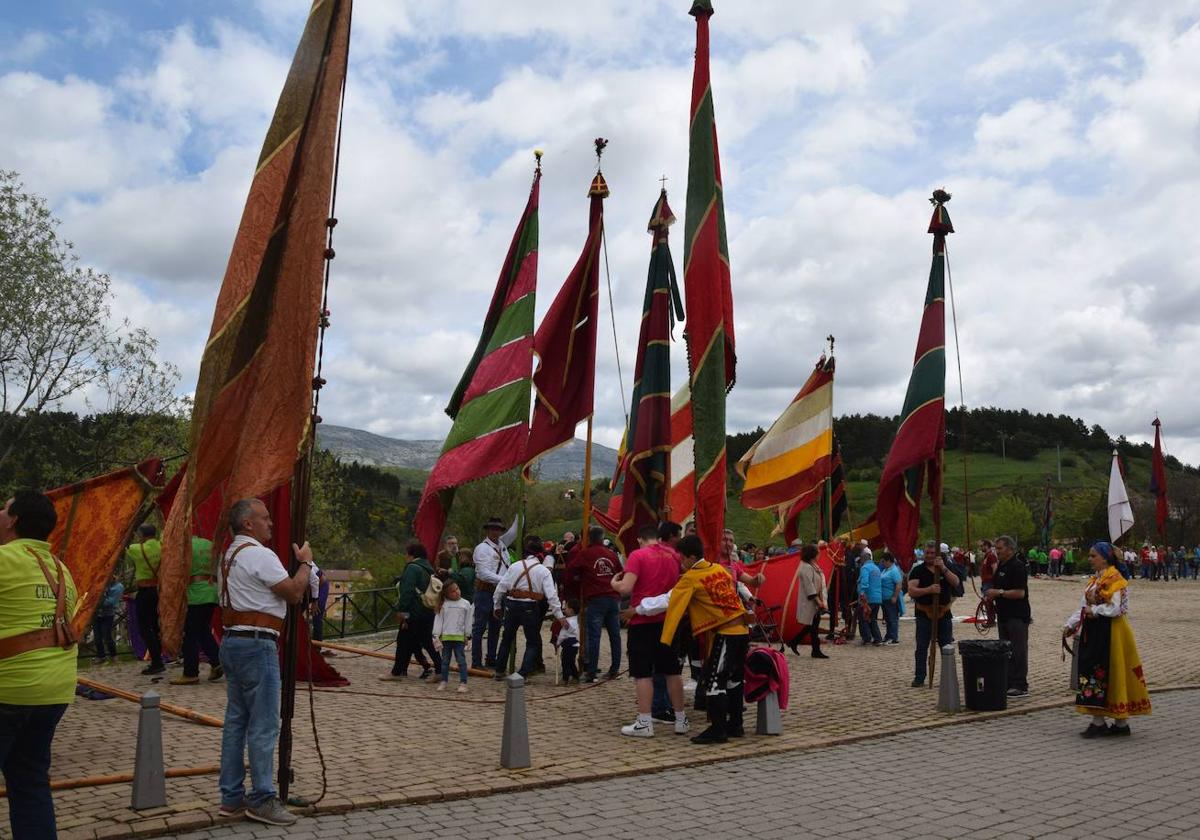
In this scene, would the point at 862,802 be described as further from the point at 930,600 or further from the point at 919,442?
the point at 919,442

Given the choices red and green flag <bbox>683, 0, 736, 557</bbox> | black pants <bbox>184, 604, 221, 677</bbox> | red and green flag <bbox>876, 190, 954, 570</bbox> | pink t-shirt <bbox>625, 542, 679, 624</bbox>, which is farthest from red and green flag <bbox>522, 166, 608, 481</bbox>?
black pants <bbox>184, 604, 221, 677</bbox>

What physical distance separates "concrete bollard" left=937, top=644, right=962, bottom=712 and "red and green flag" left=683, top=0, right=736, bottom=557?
10.1 ft

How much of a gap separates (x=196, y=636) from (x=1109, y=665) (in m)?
10.3

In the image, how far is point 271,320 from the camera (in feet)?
22.0

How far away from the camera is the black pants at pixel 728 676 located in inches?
361

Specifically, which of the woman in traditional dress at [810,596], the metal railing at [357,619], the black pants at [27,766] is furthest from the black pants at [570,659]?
the black pants at [27,766]

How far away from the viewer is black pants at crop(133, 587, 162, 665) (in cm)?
1291

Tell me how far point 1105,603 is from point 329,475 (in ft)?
140

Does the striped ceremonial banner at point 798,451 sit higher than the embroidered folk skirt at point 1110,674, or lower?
higher

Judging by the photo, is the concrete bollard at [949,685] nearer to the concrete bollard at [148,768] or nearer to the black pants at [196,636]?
the concrete bollard at [148,768]

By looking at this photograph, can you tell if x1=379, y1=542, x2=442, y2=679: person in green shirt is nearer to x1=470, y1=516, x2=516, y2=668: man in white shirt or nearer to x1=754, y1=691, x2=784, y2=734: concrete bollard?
x1=470, y1=516, x2=516, y2=668: man in white shirt

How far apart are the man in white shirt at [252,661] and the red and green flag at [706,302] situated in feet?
15.1

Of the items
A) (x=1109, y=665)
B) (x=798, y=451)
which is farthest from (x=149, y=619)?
(x=1109, y=665)

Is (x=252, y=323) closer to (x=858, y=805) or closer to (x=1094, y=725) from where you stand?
(x=858, y=805)
